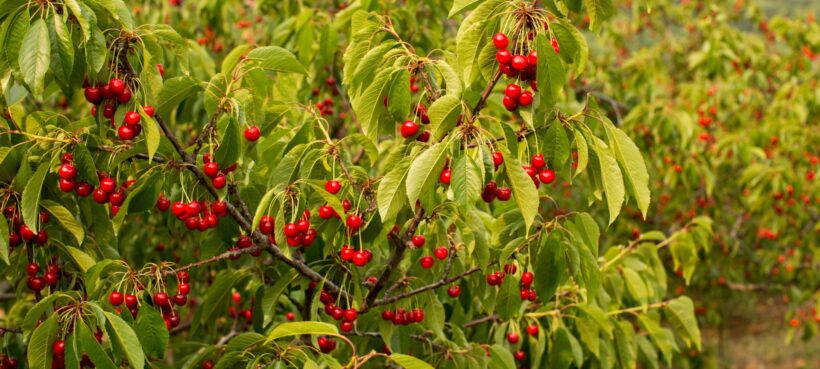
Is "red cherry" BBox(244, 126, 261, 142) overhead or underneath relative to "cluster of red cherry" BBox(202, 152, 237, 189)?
overhead

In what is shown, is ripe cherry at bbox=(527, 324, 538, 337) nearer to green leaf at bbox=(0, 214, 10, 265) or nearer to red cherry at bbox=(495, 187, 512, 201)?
red cherry at bbox=(495, 187, 512, 201)

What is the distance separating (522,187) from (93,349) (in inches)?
47.3

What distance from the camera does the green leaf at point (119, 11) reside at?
2027 millimetres

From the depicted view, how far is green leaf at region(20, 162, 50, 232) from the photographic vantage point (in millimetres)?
2162

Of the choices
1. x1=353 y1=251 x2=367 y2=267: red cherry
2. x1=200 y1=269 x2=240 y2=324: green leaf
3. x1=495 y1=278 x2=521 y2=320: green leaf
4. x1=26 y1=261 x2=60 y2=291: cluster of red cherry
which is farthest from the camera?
x1=200 y1=269 x2=240 y2=324: green leaf

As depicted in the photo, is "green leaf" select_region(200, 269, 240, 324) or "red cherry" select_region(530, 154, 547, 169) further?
"green leaf" select_region(200, 269, 240, 324)

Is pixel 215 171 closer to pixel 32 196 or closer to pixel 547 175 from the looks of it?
pixel 32 196

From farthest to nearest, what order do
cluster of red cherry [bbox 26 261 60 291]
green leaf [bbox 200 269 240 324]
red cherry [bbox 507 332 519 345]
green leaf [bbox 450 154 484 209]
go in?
red cherry [bbox 507 332 519 345]
green leaf [bbox 200 269 240 324]
cluster of red cherry [bbox 26 261 60 291]
green leaf [bbox 450 154 484 209]

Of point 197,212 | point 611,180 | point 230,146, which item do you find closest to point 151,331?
point 197,212

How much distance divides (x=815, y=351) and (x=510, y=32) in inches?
497

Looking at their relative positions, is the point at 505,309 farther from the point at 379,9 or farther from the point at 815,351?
the point at 815,351

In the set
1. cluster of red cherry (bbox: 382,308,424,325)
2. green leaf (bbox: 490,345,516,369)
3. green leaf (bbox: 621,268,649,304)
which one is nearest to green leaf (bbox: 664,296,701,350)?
green leaf (bbox: 621,268,649,304)

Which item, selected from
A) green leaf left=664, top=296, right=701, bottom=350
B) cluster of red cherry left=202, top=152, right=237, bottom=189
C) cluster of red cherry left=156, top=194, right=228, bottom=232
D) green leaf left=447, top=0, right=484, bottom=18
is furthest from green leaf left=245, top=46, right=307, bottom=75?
green leaf left=664, top=296, right=701, bottom=350

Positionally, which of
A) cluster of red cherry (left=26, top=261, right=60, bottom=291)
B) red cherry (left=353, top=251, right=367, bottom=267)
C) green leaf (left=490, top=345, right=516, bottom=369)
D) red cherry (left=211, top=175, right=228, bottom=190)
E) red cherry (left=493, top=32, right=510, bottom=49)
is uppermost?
red cherry (left=493, top=32, right=510, bottom=49)
